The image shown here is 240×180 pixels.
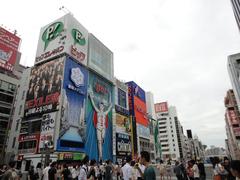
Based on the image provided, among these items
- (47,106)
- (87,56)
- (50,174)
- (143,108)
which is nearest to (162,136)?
(143,108)

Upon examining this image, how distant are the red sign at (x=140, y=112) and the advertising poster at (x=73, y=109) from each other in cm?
2368

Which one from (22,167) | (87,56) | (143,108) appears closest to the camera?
(22,167)

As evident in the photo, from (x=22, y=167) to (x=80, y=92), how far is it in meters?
13.9

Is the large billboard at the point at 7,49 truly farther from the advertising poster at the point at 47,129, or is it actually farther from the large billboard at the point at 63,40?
the advertising poster at the point at 47,129

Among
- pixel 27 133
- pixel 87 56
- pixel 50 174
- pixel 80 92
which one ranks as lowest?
pixel 50 174

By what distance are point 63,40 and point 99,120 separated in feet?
52.9

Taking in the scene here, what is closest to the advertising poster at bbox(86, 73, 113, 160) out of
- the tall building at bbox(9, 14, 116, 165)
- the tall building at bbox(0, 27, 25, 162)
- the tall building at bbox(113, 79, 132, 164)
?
the tall building at bbox(9, 14, 116, 165)

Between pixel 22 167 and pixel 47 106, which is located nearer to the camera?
pixel 22 167

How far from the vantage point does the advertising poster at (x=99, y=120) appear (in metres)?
33.7

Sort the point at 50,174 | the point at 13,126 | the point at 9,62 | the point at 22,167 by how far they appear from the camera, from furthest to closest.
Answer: the point at 9,62 < the point at 13,126 < the point at 22,167 < the point at 50,174

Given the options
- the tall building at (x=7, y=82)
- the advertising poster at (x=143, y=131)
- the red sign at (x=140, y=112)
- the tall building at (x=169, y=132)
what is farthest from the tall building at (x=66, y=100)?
the tall building at (x=169, y=132)

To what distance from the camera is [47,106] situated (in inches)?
1162

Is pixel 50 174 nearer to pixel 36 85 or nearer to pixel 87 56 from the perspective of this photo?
pixel 36 85

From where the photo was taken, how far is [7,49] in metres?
42.3
